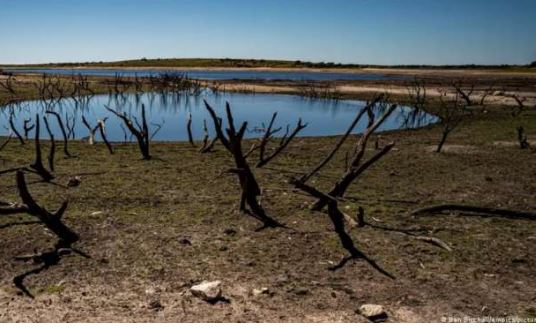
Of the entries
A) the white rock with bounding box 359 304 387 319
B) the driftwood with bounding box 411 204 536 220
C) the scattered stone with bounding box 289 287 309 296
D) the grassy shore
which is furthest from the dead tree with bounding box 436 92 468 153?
the white rock with bounding box 359 304 387 319

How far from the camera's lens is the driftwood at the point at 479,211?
9.44 meters

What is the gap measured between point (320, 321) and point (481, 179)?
911 centimetres

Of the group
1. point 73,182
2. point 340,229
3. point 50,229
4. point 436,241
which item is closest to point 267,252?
point 340,229

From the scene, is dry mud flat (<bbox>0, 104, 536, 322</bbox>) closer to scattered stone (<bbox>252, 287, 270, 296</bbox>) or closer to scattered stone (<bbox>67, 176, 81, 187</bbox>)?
scattered stone (<bbox>252, 287, 270, 296</bbox>)

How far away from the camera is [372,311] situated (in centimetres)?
570

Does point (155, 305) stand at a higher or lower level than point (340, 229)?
lower

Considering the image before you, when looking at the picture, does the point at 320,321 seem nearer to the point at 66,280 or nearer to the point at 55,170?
the point at 66,280

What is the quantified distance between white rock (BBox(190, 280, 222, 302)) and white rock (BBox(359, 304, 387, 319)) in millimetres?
1814

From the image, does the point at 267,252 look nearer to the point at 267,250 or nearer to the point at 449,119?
the point at 267,250

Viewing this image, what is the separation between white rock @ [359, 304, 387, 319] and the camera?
5664mm

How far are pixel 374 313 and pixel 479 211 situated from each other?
5.15m

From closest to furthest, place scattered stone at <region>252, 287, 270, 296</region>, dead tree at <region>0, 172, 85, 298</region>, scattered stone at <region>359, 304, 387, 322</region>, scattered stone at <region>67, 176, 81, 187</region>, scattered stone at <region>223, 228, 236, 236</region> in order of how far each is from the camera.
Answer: scattered stone at <region>359, 304, 387, 322</region> < scattered stone at <region>252, 287, 270, 296</region> < dead tree at <region>0, 172, 85, 298</region> < scattered stone at <region>223, 228, 236, 236</region> < scattered stone at <region>67, 176, 81, 187</region>

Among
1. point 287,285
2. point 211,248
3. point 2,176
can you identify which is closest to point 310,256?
point 287,285

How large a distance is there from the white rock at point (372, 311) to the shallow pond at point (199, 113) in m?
16.1
